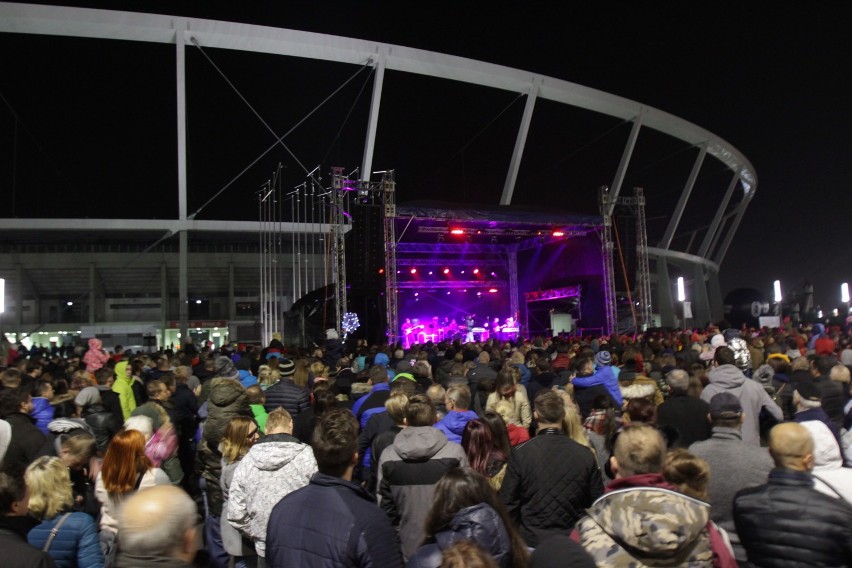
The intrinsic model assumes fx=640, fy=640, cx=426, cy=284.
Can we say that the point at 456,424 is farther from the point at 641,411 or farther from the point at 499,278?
the point at 499,278

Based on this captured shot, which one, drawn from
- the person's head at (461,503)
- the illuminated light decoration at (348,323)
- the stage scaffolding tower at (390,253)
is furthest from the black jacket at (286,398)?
the stage scaffolding tower at (390,253)

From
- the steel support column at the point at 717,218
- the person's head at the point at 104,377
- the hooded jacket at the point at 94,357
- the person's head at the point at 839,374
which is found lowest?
the person's head at the point at 839,374

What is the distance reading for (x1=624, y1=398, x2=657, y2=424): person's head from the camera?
4.15 meters

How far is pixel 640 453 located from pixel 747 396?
10.3 feet

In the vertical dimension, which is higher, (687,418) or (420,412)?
(420,412)

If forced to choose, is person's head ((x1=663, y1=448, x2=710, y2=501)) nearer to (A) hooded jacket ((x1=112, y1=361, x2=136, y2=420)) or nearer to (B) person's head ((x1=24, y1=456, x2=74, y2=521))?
(B) person's head ((x1=24, y1=456, x2=74, y2=521))

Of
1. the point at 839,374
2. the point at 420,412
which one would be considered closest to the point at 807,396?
the point at 839,374

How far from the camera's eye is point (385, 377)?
614 centimetres

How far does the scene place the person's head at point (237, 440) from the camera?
391 centimetres

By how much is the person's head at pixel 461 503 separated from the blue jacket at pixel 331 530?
7.3 inches

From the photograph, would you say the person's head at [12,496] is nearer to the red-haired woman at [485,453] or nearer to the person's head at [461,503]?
the person's head at [461,503]

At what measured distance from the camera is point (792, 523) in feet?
7.86

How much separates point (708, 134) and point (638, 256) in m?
17.5

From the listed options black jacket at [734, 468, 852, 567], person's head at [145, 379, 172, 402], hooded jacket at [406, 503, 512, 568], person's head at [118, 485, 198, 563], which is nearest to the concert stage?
person's head at [145, 379, 172, 402]
